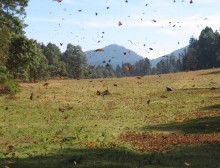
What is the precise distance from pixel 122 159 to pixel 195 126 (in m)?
12.2

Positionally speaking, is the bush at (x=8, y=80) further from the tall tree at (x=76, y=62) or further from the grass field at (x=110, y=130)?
the tall tree at (x=76, y=62)

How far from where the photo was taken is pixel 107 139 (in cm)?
2745

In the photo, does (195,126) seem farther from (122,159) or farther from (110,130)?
(122,159)

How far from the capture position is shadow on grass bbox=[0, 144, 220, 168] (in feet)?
63.3

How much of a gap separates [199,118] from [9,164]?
20.4 metres

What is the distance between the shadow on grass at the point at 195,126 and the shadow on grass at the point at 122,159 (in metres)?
5.94

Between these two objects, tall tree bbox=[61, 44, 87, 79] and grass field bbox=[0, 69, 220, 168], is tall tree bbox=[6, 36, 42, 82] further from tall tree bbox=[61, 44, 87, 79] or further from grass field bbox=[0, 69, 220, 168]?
tall tree bbox=[61, 44, 87, 79]

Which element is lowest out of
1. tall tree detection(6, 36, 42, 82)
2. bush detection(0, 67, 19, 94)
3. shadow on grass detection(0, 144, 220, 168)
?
shadow on grass detection(0, 144, 220, 168)

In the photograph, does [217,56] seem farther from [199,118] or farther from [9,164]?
[9,164]

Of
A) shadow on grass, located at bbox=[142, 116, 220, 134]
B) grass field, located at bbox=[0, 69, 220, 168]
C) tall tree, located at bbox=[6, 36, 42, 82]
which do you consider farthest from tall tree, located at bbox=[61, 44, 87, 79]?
shadow on grass, located at bbox=[142, 116, 220, 134]

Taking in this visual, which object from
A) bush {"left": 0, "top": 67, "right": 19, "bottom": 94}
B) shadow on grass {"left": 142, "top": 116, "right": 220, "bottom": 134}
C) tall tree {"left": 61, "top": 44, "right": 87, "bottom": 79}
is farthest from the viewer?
tall tree {"left": 61, "top": 44, "right": 87, "bottom": 79}

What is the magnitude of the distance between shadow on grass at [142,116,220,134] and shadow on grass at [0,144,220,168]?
19.5 feet

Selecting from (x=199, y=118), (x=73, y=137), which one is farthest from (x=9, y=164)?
(x=199, y=118)

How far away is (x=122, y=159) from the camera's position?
67.7ft
